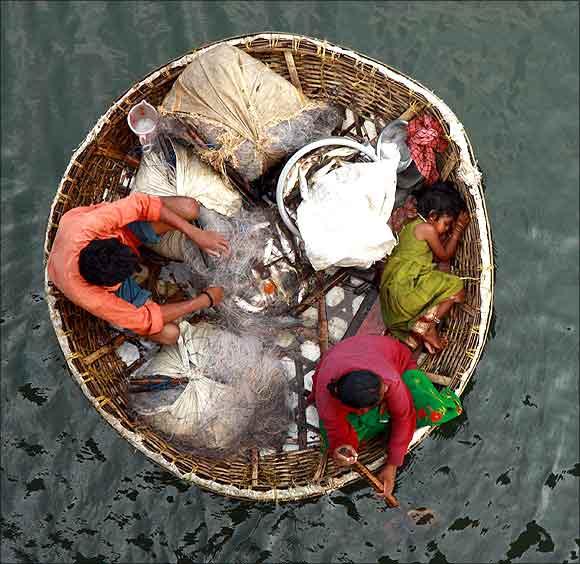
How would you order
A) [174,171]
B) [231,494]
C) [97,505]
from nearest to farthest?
[231,494] → [174,171] → [97,505]

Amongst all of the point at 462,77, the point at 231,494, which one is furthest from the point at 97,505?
the point at 462,77

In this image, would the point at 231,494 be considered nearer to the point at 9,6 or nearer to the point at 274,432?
the point at 274,432

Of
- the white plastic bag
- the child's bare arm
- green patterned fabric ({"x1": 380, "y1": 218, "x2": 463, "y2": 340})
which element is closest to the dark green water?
the child's bare arm

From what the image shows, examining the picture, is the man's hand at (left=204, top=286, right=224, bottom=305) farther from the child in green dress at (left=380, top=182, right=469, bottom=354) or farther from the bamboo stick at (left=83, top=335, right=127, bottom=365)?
the child in green dress at (left=380, top=182, right=469, bottom=354)

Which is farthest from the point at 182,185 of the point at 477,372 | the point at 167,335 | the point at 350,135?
the point at 477,372

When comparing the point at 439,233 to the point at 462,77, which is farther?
the point at 462,77

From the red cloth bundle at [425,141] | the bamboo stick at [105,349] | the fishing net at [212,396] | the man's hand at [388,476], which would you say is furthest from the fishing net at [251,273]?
the man's hand at [388,476]
